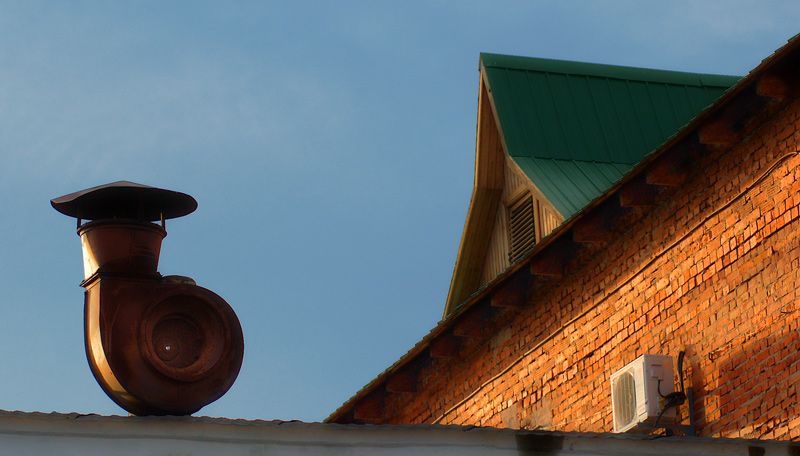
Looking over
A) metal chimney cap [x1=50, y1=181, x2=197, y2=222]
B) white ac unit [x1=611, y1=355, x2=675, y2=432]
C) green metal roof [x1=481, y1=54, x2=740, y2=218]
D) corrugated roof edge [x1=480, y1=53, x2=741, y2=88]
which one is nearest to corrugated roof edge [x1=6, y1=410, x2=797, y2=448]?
metal chimney cap [x1=50, y1=181, x2=197, y2=222]

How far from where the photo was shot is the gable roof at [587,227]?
846 centimetres

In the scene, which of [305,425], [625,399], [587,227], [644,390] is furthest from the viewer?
[587,227]

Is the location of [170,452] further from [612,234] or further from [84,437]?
[612,234]

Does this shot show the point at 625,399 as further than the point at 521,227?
No

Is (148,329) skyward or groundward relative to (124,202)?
groundward

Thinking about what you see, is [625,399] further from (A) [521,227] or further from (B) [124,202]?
(A) [521,227]

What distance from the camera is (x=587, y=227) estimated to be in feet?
34.1

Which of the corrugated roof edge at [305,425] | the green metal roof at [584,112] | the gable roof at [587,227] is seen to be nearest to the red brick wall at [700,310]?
the gable roof at [587,227]

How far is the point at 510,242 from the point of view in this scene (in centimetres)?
1547

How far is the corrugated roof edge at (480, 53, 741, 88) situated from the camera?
53.4 ft

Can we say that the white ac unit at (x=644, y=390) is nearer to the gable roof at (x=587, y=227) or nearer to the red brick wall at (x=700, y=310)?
the red brick wall at (x=700, y=310)

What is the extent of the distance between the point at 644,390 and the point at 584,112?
7.22 m

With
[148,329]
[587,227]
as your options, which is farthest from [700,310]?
[148,329]

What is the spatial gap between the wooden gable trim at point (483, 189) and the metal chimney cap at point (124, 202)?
313 inches
